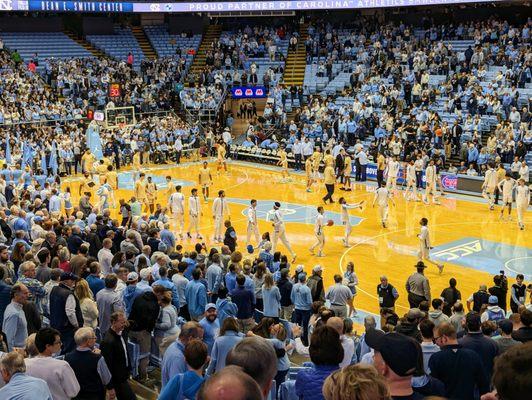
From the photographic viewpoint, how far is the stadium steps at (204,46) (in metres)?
45.8

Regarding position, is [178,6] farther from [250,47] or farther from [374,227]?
[374,227]

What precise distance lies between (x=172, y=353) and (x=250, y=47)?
130 ft

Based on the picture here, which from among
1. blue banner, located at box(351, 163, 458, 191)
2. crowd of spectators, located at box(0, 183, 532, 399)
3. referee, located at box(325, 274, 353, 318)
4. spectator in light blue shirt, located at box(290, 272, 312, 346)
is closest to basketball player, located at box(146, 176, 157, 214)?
crowd of spectators, located at box(0, 183, 532, 399)

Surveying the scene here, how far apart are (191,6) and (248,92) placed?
8.92m

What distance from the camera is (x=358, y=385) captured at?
3441 millimetres

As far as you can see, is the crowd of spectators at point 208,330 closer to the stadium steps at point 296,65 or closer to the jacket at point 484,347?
the jacket at point 484,347

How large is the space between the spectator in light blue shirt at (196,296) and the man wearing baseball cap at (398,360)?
6.68 metres

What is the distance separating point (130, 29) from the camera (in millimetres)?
49438

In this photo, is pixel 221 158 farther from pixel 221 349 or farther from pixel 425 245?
pixel 221 349

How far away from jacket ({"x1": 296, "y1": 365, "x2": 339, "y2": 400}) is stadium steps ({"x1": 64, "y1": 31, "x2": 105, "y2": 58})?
42.6 meters

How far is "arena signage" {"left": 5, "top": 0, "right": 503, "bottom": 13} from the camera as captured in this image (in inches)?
1638

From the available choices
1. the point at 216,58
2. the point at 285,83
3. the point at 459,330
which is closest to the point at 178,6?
the point at 216,58

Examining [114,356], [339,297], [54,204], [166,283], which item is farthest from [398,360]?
[54,204]

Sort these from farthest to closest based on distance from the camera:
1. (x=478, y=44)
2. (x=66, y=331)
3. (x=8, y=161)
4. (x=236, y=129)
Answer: (x=236, y=129)
(x=478, y=44)
(x=8, y=161)
(x=66, y=331)
